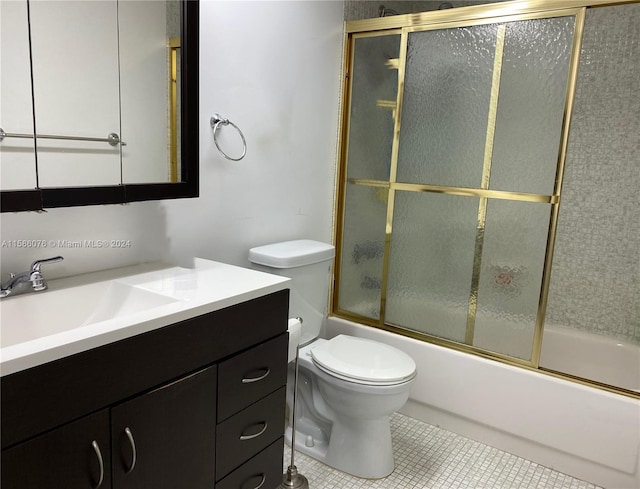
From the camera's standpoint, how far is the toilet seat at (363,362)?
1.83 metres

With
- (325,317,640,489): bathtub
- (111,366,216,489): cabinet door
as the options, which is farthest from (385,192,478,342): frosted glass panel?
(111,366,216,489): cabinet door

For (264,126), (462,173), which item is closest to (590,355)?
(462,173)

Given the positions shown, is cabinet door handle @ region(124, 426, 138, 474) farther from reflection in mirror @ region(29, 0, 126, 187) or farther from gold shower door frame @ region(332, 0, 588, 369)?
gold shower door frame @ region(332, 0, 588, 369)

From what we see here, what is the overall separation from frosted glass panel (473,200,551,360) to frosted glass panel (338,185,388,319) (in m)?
0.55

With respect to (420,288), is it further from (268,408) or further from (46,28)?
(46,28)

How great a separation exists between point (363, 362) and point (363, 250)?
0.81 meters

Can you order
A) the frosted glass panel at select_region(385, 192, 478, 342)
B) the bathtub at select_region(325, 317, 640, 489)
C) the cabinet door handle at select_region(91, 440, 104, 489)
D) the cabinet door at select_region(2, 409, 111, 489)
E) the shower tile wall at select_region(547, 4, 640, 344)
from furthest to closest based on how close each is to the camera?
the shower tile wall at select_region(547, 4, 640, 344) → the frosted glass panel at select_region(385, 192, 478, 342) → the bathtub at select_region(325, 317, 640, 489) → the cabinet door handle at select_region(91, 440, 104, 489) → the cabinet door at select_region(2, 409, 111, 489)

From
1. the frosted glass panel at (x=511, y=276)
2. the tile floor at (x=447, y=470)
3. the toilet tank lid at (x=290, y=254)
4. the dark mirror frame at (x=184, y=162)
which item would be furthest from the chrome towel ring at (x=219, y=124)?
the tile floor at (x=447, y=470)

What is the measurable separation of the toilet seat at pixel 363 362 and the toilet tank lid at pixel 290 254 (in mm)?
380

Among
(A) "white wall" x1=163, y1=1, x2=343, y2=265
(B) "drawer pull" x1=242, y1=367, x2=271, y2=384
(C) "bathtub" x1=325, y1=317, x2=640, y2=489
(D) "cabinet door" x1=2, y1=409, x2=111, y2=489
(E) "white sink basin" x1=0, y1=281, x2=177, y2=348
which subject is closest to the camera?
(D) "cabinet door" x1=2, y1=409, x2=111, y2=489

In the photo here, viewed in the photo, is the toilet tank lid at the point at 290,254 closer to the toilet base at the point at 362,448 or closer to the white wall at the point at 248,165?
the white wall at the point at 248,165

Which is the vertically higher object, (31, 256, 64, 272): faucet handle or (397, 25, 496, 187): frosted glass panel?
(397, 25, 496, 187): frosted glass panel

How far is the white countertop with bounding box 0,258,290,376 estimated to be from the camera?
0.93 metres

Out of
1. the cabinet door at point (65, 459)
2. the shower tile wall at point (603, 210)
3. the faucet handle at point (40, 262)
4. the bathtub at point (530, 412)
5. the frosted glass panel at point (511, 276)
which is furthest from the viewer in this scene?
the shower tile wall at point (603, 210)
